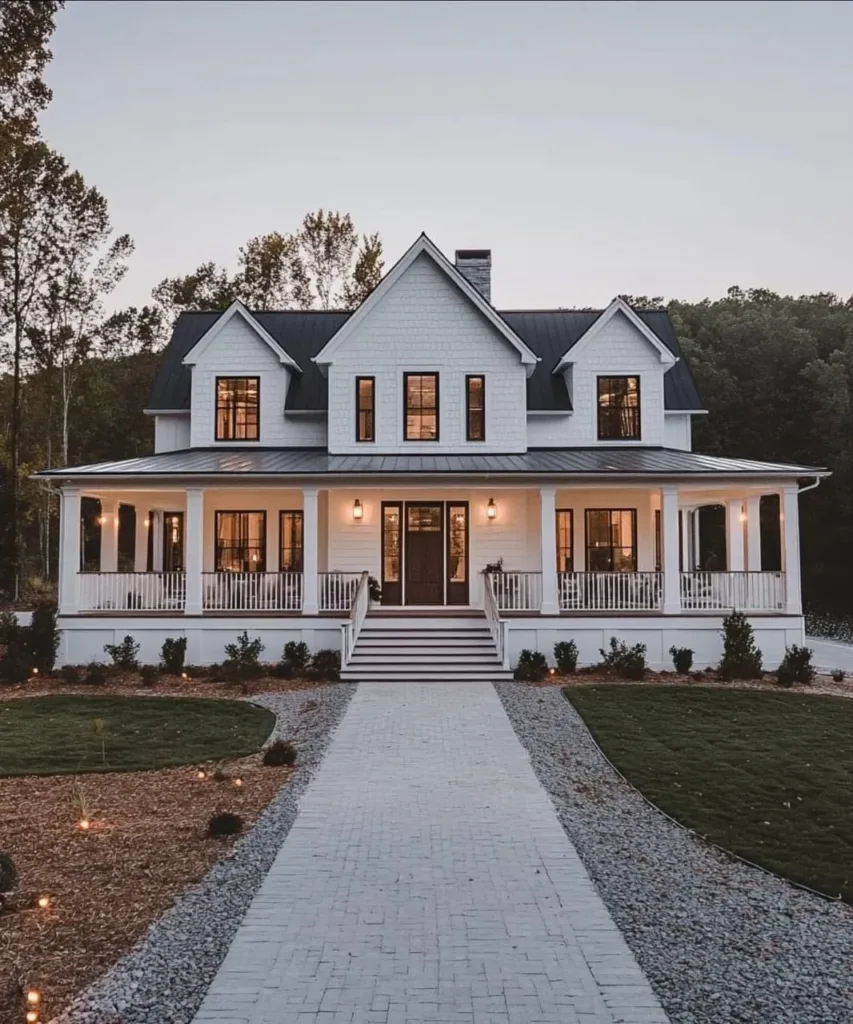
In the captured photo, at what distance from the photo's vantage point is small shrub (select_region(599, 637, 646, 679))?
51.5ft

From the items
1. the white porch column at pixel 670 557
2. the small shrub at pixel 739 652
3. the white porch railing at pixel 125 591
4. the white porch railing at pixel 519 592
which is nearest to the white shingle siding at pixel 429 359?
the white porch railing at pixel 519 592

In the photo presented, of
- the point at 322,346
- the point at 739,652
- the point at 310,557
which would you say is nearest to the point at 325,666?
the point at 310,557

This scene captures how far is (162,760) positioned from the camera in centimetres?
988

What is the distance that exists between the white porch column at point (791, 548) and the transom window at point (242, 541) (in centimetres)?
1246

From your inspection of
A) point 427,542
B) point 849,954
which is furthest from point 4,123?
point 849,954

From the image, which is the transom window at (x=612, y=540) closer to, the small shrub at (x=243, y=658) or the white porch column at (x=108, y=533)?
the small shrub at (x=243, y=658)

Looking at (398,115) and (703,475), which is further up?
(398,115)

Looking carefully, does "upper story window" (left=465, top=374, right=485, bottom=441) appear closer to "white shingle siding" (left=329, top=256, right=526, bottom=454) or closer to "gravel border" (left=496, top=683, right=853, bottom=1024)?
"white shingle siding" (left=329, top=256, right=526, bottom=454)

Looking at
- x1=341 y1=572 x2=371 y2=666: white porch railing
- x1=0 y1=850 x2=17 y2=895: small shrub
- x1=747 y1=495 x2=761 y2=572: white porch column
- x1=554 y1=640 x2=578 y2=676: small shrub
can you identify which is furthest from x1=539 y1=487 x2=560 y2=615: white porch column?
x1=0 y1=850 x2=17 y2=895: small shrub

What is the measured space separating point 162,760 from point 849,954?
786 cm

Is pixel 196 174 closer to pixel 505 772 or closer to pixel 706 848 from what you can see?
pixel 505 772

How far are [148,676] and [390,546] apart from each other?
6582 millimetres

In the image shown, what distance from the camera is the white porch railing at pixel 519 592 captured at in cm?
1742

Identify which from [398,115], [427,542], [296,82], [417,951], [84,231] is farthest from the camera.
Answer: [84,231]
